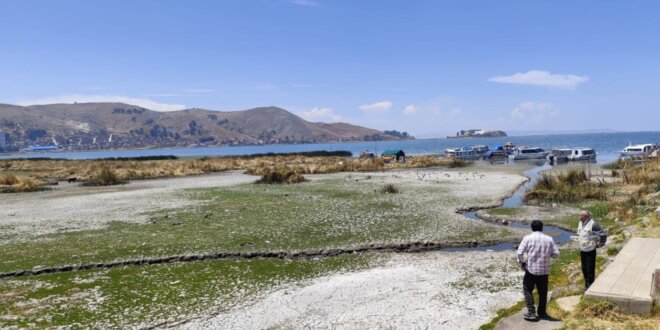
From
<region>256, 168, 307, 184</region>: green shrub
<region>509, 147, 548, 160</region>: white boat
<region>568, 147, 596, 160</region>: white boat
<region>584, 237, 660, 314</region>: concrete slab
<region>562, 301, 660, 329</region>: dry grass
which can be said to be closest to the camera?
<region>562, 301, 660, 329</region>: dry grass

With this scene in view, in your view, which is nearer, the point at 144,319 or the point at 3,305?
the point at 144,319

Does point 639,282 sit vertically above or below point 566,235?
above

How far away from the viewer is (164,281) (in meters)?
16.4

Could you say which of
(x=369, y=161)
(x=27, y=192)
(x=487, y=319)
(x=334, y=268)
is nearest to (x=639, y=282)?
(x=487, y=319)

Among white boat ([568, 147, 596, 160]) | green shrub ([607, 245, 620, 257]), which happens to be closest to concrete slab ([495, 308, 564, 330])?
green shrub ([607, 245, 620, 257])

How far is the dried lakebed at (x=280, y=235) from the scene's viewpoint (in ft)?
45.6

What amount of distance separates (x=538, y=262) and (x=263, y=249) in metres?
12.8

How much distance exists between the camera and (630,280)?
10.6 m

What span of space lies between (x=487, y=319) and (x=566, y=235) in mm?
13274

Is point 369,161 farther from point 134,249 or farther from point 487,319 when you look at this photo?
point 487,319

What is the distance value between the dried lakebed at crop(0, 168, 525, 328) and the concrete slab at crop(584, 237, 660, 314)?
308 cm

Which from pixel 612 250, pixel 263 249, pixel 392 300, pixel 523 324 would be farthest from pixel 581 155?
pixel 523 324

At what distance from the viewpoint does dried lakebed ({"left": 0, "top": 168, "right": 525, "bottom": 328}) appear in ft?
45.6

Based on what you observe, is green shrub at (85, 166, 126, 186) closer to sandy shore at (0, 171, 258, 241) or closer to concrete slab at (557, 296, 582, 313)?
sandy shore at (0, 171, 258, 241)
